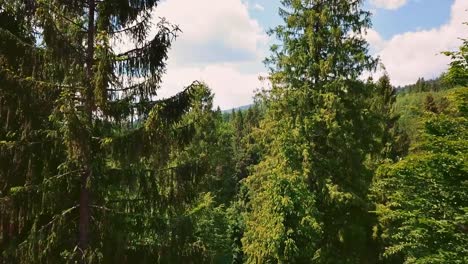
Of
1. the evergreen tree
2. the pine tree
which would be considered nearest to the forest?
the pine tree

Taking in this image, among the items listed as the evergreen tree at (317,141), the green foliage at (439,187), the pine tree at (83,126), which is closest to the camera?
the pine tree at (83,126)

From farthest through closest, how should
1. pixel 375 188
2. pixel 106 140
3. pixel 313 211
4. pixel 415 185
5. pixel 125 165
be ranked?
pixel 375 188 < pixel 313 211 < pixel 415 185 < pixel 125 165 < pixel 106 140

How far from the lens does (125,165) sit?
897 cm

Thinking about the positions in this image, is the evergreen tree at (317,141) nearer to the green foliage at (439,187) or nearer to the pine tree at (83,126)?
the green foliage at (439,187)

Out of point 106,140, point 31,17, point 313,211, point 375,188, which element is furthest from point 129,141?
point 375,188

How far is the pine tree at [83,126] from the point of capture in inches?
323

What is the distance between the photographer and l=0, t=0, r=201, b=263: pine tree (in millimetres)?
8195

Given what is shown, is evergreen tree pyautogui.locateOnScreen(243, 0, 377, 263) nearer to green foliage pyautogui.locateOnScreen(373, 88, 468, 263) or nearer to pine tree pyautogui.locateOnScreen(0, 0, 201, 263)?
green foliage pyautogui.locateOnScreen(373, 88, 468, 263)

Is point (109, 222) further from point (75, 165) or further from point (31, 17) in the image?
point (31, 17)

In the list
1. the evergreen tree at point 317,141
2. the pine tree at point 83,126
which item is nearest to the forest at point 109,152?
the pine tree at point 83,126

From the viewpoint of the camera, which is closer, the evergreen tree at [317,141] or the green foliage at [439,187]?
the green foliage at [439,187]

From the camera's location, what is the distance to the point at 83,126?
7828mm

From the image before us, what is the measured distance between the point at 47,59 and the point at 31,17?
0.78 metres

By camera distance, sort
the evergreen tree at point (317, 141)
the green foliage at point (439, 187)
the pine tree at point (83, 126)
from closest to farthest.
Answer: the pine tree at point (83, 126), the green foliage at point (439, 187), the evergreen tree at point (317, 141)
